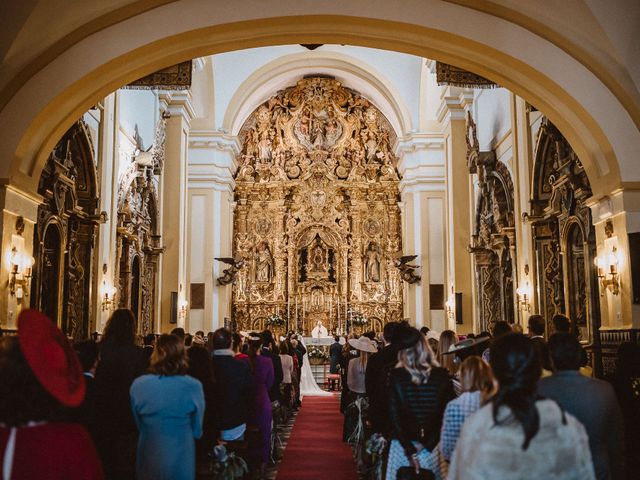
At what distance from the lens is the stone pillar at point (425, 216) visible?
23719 millimetres

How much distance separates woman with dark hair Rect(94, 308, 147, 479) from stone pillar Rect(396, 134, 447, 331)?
58.5ft

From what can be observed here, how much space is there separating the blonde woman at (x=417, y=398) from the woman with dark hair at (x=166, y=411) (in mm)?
1320

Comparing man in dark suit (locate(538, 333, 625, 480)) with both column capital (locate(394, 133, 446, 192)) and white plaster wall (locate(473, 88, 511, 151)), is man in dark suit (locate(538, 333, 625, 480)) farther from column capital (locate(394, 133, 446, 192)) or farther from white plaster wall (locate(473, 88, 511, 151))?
column capital (locate(394, 133, 446, 192))

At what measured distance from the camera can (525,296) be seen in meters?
13.5

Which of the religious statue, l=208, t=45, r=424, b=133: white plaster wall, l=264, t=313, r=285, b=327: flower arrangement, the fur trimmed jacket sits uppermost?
l=208, t=45, r=424, b=133: white plaster wall

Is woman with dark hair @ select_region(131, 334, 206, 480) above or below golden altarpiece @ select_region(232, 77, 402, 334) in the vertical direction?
below

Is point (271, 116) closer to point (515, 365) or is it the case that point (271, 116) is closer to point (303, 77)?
point (303, 77)

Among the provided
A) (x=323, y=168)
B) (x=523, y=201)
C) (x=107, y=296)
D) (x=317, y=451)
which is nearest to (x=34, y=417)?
(x=317, y=451)

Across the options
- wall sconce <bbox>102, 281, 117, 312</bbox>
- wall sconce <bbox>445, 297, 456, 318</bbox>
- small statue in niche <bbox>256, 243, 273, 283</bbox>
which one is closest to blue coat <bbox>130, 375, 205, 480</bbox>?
wall sconce <bbox>102, 281, 117, 312</bbox>

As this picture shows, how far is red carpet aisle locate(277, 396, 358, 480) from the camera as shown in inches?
344

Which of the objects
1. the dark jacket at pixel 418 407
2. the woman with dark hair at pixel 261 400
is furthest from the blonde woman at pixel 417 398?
the woman with dark hair at pixel 261 400

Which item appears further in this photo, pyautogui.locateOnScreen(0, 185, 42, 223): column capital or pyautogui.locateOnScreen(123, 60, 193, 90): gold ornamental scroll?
pyautogui.locateOnScreen(123, 60, 193, 90): gold ornamental scroll

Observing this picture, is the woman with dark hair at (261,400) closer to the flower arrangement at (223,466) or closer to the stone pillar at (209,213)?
the flower arrangement at (223,466)

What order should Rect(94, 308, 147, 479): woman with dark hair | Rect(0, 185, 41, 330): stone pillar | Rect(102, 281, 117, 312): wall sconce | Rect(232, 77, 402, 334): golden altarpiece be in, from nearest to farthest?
1. Rect(94, 308, 147, 479): woman with dark hair
2. Rect(0, 185, 41, 330): stone pillar
3. Rect(102, 281, 117, 312): wall sconce
4. Rect(232, 77, 402, 334): golden altarpiece
